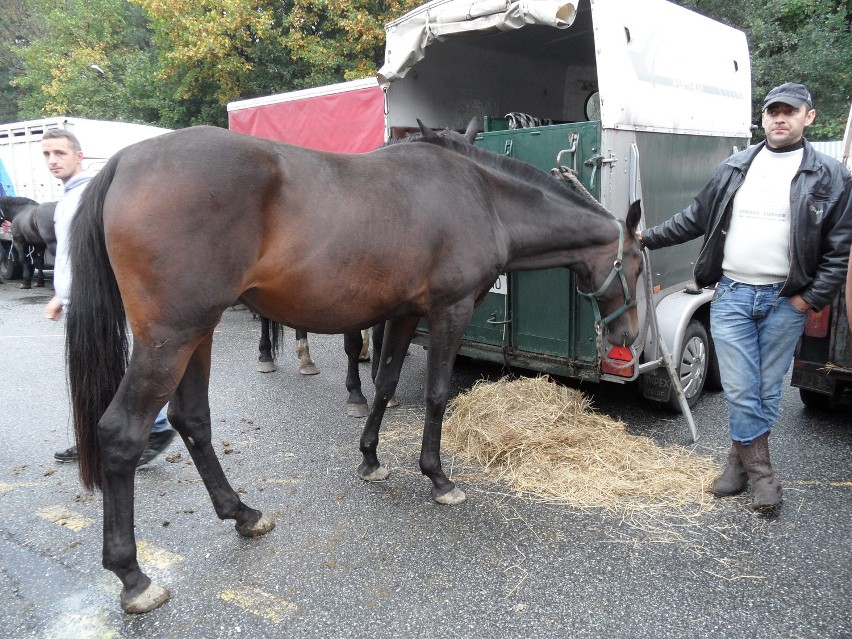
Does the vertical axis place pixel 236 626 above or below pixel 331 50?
below

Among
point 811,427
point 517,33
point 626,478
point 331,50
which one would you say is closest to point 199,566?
point 626,478

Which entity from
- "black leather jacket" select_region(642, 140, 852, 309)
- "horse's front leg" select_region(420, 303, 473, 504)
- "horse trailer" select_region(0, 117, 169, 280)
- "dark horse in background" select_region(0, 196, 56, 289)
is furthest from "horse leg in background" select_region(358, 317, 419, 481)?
"horse trailer" select_region(0, 117, 169, 280)

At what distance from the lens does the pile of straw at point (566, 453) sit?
11.4 feet

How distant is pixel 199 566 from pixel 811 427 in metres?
4.37

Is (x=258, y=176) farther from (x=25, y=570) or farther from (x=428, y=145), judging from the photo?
(x=25, y=570)

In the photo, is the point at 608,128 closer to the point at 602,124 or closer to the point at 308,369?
the point at 602,124

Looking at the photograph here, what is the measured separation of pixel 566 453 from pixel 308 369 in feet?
10.4

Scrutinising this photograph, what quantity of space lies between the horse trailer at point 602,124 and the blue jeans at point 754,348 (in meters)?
0.82

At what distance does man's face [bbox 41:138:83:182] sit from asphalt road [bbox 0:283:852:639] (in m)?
1.95

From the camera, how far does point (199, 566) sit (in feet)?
9.21

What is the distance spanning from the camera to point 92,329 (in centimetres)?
269

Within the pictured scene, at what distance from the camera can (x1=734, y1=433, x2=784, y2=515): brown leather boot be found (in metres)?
3.21

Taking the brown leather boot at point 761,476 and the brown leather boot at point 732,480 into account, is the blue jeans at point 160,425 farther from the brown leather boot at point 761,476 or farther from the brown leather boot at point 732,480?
the brown leather boot at point 761,476

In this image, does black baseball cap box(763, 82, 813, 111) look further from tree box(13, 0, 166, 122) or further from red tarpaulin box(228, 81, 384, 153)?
tree box(13, 0, 166, 122)
